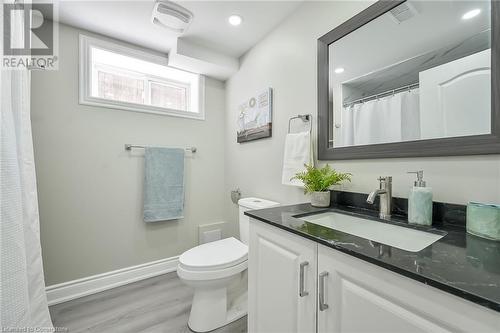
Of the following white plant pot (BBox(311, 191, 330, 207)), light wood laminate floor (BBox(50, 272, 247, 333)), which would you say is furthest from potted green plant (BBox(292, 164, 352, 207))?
light wood laminate floor (BBox(50, 272, 247, 333))

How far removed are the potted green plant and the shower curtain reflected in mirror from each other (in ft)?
0.64

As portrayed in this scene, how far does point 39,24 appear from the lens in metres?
1.64

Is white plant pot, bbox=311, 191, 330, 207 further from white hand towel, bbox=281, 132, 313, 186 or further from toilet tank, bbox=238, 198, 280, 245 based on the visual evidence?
toilet tank, bbox=238, 198, 280, 245

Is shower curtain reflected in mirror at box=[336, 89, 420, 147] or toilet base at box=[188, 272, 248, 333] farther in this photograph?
toilet base at box=[188, 272, 248, 333]

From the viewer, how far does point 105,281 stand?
1.80 m

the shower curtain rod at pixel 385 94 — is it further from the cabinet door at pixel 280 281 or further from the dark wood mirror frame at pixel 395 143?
the cabinet door at pixel 280 281

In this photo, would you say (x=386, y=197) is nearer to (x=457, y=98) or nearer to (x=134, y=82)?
(x=457, y=98)

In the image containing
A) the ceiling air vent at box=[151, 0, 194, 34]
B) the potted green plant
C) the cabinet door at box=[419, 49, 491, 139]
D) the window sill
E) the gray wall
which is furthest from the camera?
the window sill

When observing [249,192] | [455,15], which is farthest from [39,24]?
[455,15]

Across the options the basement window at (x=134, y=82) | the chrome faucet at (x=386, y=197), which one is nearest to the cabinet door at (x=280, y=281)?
the chrome faucet at (x=386, y=197)

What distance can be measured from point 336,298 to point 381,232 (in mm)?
442

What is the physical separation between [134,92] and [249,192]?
1.51 m

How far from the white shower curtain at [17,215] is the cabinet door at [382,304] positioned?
1389 mm

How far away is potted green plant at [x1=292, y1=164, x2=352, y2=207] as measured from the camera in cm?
120
